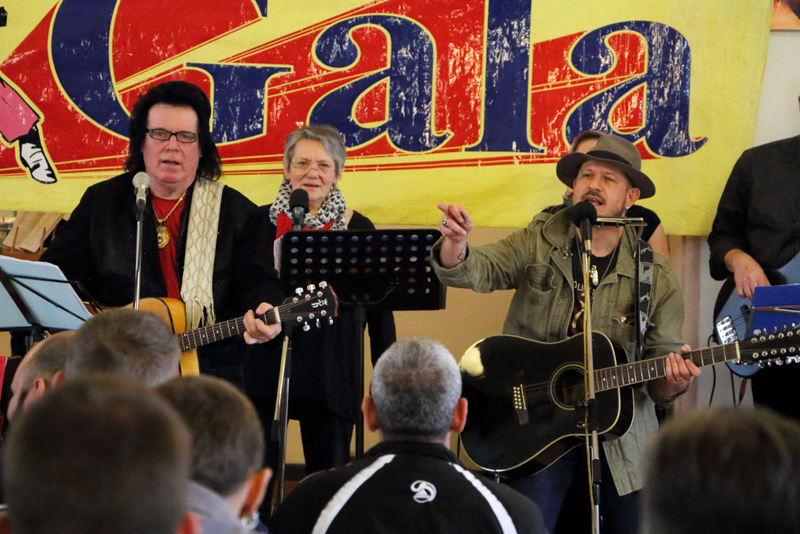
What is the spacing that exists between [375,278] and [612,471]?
1.12 m

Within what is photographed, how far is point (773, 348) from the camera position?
3117mm

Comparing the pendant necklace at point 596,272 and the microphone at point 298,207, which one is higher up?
the microphone at point 298,207

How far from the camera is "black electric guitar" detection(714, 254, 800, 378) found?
371cm

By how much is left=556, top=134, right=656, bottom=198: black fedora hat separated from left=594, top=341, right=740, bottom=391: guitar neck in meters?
0.75

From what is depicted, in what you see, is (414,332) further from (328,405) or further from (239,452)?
(239,452)

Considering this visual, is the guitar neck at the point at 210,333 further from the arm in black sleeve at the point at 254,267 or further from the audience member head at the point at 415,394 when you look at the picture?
the audience member head at the point at 415,394

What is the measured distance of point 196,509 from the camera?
1.17 m

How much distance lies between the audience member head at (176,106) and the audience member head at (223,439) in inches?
97.6

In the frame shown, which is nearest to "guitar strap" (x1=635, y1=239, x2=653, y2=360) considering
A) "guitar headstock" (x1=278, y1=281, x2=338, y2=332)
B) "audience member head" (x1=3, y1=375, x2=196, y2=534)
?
"guitar headstock" (x1=278, y1=281, x2=338, y2=332)

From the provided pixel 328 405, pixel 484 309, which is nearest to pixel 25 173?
pixel 328 405

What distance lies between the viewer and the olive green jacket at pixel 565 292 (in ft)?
11.0

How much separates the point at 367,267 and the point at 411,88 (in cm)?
160

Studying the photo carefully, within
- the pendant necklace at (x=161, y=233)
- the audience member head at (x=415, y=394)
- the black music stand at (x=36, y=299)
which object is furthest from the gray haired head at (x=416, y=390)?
the pendant necklace at (x=161, y=233)

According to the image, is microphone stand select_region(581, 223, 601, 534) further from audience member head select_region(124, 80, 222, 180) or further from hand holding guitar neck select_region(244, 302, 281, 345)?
audience member head select_region(124, 80, 222, 180)
